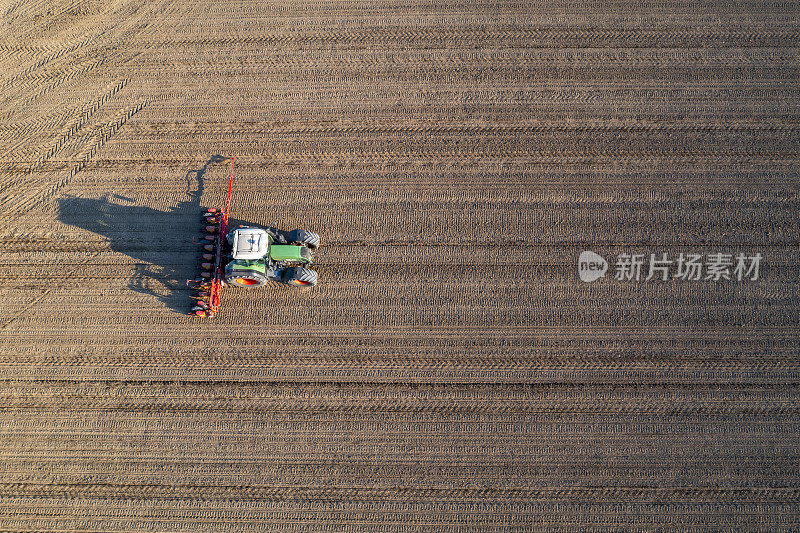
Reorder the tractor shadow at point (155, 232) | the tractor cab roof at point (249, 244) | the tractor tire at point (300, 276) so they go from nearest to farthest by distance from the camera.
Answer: the tractor cab roof at point (249, 244), the tractor tire at point (300, 276), the tractor shadow at point (155, 232)

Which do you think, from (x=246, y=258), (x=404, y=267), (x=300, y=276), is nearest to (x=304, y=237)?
(x=300, y=276)

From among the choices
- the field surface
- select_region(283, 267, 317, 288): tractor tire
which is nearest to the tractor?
select_region(283, 267, 317, 288): tractor tire

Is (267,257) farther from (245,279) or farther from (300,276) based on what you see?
(300,276)

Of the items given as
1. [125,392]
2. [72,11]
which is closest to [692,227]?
[125,392]

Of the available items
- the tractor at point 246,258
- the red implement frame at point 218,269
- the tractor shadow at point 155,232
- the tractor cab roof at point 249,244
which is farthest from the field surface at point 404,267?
the tractor cab roof at point 249,244

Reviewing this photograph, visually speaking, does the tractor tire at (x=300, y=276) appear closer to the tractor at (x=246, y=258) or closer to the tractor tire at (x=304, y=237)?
the tractor at (x=246, y=258)

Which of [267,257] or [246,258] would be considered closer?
[246,258]

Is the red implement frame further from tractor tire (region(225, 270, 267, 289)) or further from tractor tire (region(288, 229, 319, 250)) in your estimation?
tractor tire (region(288, 229, 319, 250))
